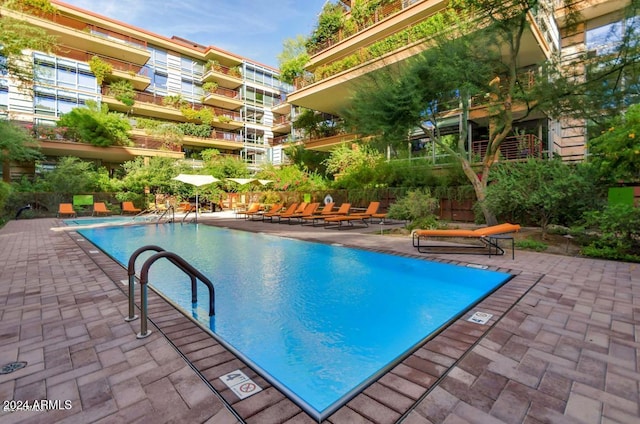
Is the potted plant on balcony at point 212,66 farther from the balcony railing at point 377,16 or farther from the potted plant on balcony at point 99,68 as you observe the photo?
the balcony railing at point 377,16

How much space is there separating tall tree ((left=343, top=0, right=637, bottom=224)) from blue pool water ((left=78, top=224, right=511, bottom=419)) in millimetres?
5224

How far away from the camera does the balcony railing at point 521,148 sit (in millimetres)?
13492

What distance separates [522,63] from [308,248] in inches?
610

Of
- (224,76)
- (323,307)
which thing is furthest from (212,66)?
(323,307)

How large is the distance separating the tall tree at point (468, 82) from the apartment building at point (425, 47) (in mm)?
1810

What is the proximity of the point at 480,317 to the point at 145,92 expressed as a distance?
3574cm

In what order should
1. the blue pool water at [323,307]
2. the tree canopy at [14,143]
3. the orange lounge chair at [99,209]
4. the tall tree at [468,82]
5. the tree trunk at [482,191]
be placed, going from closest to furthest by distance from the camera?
the blue pool water at [323,307]
the tall tree at [468,82]
the tree trunk at [482,191]
the tree canopy at [14,143]
the orange lounge chair at [99,209]

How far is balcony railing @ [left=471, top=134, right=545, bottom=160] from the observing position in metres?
13.5

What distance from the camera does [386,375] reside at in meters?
2.25

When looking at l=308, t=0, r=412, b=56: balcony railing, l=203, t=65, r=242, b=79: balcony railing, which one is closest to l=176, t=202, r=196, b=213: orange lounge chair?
l=308, t=0, r=412, b=56: balcony railing

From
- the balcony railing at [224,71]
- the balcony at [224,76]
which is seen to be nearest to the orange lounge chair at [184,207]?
the balcony at [224,76]

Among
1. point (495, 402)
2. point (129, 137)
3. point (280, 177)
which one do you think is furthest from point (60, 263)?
point (129, 137)

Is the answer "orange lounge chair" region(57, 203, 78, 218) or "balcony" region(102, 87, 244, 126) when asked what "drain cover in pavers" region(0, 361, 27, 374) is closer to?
"orange lounge chair" region(57, 203, 78, 218)

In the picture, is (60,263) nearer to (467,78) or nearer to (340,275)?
(340,275)
